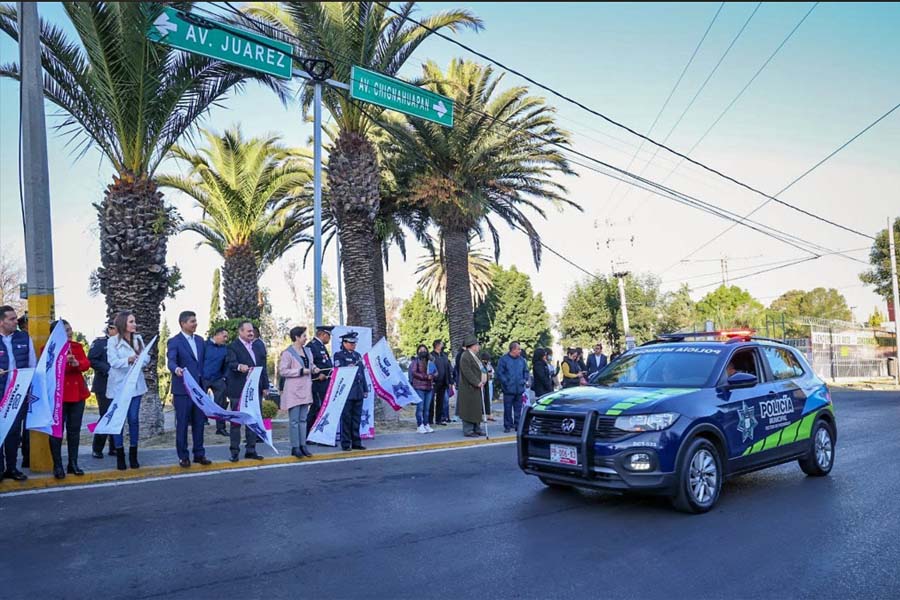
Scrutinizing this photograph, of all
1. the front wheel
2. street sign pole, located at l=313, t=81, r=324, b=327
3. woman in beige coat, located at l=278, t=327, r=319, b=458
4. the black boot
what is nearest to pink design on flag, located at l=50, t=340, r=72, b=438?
the black boot

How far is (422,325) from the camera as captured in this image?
57.2 meters

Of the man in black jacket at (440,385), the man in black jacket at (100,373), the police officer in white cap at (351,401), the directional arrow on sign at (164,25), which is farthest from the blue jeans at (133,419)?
the man in black jacket at (440,385)

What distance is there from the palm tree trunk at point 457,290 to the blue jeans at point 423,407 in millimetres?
6542

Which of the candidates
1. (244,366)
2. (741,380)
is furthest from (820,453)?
(244,366)

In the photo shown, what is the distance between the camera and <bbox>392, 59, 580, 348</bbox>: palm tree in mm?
20359

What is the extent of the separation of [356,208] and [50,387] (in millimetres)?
9728

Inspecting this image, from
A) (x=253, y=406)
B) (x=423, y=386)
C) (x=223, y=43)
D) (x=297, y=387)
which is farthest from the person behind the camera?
(x=423, y=386)

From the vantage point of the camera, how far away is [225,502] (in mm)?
7137

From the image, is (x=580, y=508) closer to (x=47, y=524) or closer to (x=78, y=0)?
(x=47, y=524)

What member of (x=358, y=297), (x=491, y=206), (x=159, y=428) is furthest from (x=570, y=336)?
(x=159, y=428)

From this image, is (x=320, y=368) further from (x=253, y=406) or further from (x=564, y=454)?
(x=564, y=454)

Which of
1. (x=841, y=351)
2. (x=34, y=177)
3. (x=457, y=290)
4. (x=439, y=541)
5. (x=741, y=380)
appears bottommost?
(x=841, y=351)

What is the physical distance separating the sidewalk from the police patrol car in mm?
4222

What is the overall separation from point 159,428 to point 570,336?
34.3m
